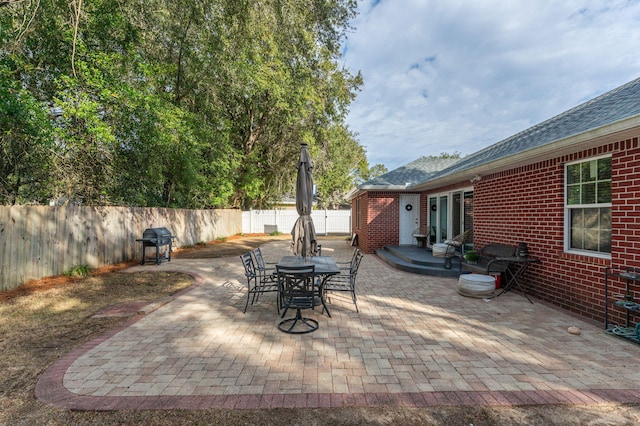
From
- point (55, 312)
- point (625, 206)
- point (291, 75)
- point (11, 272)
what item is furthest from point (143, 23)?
point (625, 206)

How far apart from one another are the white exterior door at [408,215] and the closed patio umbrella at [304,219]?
6.88m

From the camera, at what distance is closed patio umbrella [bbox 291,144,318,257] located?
5.57m

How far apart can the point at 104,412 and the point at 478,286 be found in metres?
5.74

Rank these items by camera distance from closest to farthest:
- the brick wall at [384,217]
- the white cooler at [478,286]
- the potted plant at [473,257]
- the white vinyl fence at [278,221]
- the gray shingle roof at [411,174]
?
the white cooler at [478,286], the potted plant at [473,257], the gray shingle roof at [411,174], the brick wall at [384,217], the white vinyl fence at [278,221]

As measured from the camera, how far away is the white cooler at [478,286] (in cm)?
553

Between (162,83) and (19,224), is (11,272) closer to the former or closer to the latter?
(19,224)

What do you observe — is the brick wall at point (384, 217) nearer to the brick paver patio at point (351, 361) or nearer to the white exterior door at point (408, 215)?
the white exterior door at point (408, 215)

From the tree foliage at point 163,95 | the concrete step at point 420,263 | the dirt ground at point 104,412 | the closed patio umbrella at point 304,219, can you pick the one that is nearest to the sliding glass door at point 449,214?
the concrete step at point 420,263

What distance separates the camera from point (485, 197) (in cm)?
757

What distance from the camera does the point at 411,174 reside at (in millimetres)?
12898

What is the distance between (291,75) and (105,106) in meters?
8.57

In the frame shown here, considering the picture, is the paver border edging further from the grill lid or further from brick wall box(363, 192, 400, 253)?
brick wall box(363, 192, 400, 253)

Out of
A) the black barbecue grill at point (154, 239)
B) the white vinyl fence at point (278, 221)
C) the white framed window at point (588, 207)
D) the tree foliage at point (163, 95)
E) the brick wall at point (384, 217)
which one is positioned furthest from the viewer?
the white vinyl fence at point (278, 221)

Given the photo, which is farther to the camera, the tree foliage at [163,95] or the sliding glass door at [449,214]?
the sliding glass door at [449,214]
